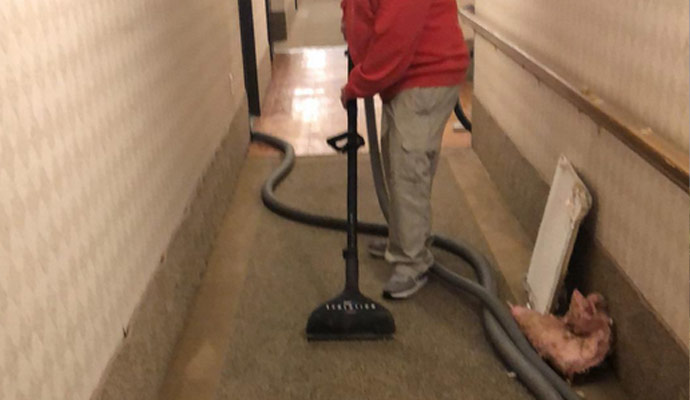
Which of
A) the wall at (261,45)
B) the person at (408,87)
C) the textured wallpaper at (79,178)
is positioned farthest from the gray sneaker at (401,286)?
the wall at (261,45)

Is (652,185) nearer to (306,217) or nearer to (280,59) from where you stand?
(306,217)

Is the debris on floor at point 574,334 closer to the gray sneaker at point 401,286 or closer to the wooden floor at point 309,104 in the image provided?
the gray sneaker at point 401,286

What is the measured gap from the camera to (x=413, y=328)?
2221 mm

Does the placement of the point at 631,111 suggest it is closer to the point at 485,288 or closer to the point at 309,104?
the point at 485,288

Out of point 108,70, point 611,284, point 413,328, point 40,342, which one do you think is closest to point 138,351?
point 40,342

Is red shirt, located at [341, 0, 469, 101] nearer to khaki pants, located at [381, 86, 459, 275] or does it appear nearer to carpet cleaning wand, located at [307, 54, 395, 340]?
khaki pants, located at [381, 86, 459, 275]

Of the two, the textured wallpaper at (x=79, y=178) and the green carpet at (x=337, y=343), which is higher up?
the textured wallpaper at (x=79, y=178)

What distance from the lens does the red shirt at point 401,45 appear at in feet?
6.55

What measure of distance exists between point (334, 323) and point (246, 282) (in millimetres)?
494

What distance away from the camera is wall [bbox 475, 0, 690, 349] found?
157 cm

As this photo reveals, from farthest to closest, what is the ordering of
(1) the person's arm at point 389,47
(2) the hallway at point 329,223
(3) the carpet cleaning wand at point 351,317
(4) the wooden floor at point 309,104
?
(4) the wooden floor at point 309,104 → (3) the carpet cleaning wand at point 351,317 → (1) the person's arm at point 389,47 → (2) the hallway at point 329,223

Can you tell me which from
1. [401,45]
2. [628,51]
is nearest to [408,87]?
[401,45]

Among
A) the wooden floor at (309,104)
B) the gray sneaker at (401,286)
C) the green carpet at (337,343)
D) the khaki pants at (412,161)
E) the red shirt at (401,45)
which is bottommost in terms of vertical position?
the wooden floor at (309,104)

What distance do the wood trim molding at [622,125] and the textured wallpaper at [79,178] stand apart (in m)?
1.22
